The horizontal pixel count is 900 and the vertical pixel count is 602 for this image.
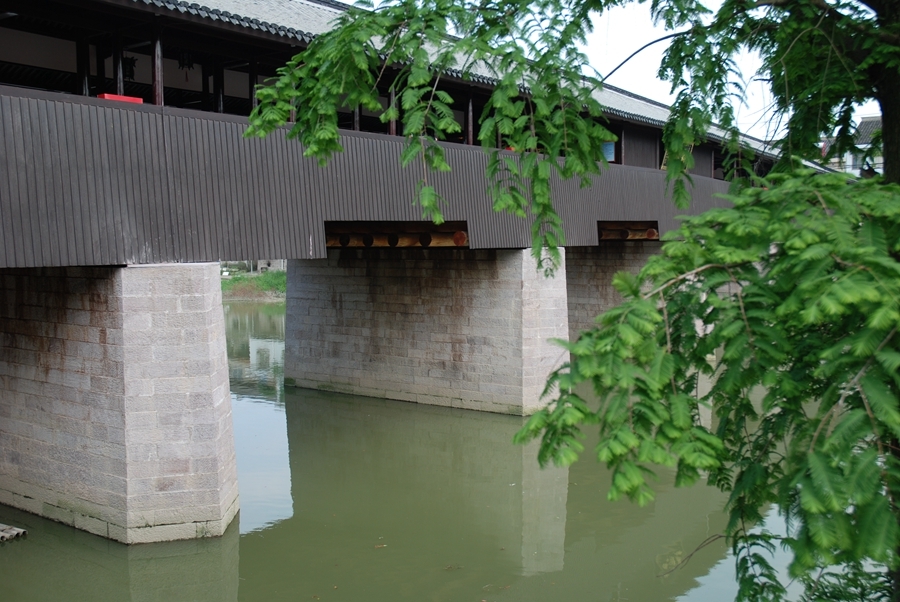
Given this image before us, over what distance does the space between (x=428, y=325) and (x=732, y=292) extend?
9.84 meters

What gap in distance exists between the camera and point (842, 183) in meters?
2.97

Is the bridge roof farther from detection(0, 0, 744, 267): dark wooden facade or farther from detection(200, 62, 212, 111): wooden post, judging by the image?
detection(200, 62, 212, 111): wooden post

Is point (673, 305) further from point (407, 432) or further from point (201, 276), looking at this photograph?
point (407, 432)

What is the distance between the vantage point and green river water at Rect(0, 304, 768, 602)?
6.41 meters

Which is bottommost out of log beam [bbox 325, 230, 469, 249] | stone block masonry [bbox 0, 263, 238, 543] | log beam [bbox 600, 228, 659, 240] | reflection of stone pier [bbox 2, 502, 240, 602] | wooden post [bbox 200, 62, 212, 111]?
reflection of stone pier [bbox 2, 502, 240, 602]

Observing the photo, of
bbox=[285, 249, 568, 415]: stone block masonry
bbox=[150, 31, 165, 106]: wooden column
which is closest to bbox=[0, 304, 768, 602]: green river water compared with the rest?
bbox=[285, 249, 568, 415]: stone block masonry

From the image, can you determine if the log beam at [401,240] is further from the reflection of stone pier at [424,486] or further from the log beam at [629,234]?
the log beam at [629,234]

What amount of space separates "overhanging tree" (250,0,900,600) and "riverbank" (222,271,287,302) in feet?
93.4

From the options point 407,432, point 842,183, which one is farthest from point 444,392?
point 842,183

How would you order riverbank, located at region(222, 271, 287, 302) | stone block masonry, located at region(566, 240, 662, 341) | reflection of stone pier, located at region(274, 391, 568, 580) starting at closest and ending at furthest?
reflection of stone pier, located at region(274, 391, 568, 580) < stone block masonry, located at region(566, 240, 662, 341) < riverbank, located at region(222, 271, 287, 302)

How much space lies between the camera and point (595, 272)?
18766 millimetres

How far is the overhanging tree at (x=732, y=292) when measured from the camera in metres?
2.47

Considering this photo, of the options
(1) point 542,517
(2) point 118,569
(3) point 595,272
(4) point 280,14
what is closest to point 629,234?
(3) point 595,272

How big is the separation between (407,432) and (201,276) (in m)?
5.01
